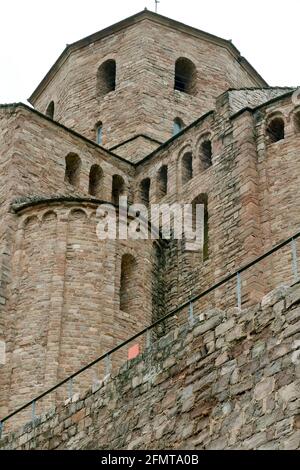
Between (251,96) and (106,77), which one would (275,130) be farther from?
(106,77)

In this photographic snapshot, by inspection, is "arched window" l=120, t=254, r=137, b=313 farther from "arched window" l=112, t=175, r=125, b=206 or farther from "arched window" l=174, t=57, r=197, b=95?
"arched window" l=174, t=57, r=197, b=95

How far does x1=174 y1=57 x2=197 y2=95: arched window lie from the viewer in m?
32.9

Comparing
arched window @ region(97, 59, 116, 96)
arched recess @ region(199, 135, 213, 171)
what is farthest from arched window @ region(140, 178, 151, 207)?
arched window @ region(97, 59, 116, 96)

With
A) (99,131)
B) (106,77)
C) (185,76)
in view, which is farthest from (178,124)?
(106,77)

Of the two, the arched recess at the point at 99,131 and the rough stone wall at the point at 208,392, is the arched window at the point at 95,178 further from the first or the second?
the rough stone wall at the point at 208,392

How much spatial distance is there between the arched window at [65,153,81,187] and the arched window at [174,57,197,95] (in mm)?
5894

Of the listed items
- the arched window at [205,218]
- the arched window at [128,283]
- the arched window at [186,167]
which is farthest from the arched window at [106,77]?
the arched window at [128,283]

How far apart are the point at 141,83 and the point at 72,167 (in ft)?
16.0

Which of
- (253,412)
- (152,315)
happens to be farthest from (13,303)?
(253,412)

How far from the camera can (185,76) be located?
3325 centimetres

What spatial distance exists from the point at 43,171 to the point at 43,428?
1092 centimetres

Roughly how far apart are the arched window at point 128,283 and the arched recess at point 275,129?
162 inches

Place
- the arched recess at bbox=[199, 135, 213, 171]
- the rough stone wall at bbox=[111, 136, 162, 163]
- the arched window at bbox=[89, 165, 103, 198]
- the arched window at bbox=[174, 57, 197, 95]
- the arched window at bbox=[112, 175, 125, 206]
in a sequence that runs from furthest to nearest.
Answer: the arched window at bbox=[174, 57, 197, 95], the rough stone wall at bbox=[111, 136, 162, 163], the arched window at bbox=[112, 175, 125, 206], the arched window at bbox=[89, 165, 103, 198], the arched recess at bbox=[199, 135, 213, 171]

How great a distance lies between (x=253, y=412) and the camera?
13.0m
